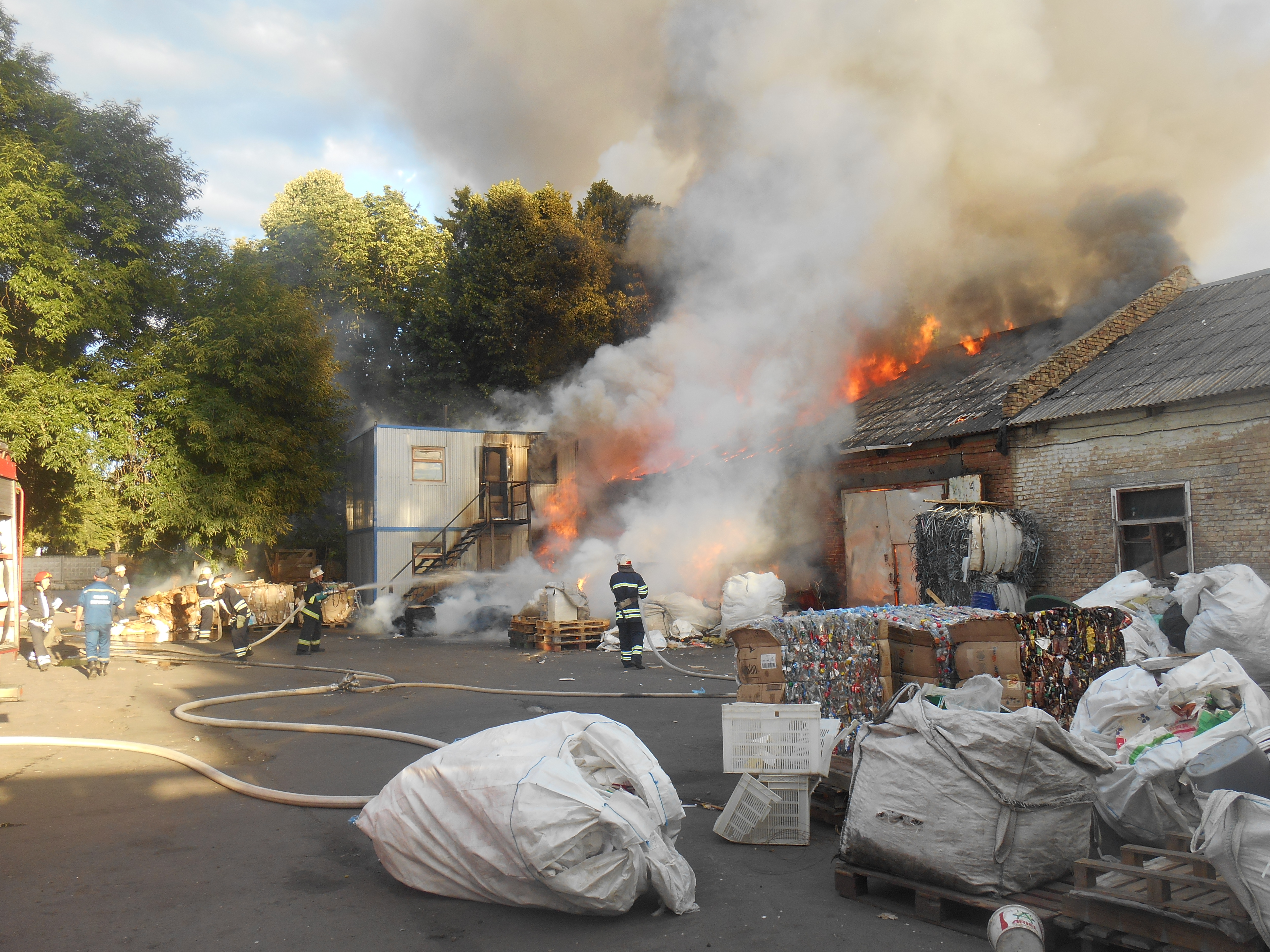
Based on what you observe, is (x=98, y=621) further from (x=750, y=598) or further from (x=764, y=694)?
(x=764, y=694)

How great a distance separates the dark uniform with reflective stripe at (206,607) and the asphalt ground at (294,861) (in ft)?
27.5

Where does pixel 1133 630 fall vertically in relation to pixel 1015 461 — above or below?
below

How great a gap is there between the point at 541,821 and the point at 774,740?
183cm

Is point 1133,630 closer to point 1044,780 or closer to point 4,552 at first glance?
point 1044,780

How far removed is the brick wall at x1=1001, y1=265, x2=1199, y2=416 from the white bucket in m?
12.1

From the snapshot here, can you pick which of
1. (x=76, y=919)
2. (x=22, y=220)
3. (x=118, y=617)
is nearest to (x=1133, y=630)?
(x=76, y=919)

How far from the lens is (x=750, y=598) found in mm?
15578

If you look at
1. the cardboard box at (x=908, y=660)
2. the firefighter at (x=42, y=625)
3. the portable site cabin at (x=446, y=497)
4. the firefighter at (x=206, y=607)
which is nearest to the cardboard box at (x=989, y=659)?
→ the cardboard box at (x=908, y=660)

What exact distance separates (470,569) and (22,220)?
12.6 meters

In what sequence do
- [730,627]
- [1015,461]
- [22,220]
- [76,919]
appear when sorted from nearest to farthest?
[76,919] < [1015,461] < [730,627] < [22,220]

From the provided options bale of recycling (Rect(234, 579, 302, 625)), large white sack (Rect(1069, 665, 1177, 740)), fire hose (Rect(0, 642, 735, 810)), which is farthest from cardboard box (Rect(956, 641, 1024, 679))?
bale of recycling (Rect(234, 579, 302, 625))

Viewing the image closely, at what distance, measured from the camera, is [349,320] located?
33.8m

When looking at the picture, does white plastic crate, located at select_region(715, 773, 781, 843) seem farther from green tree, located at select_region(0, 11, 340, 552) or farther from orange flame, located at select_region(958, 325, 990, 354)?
green tree, located at select_region(0, 11, 340, 552)

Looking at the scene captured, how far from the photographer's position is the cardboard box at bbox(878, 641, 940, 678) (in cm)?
625
